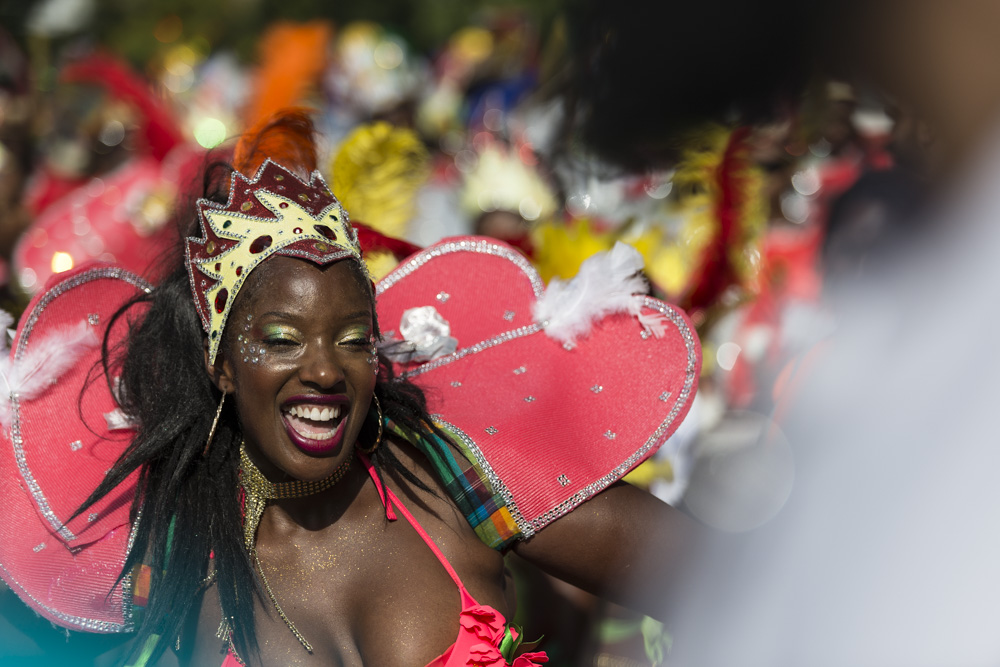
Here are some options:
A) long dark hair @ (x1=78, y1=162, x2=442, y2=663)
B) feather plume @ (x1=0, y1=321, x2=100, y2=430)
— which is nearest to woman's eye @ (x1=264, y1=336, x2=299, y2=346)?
long dark hair @ (x1=78, y1=162, x2=442, y2=663)

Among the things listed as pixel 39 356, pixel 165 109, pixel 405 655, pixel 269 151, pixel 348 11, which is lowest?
pixel 348 11

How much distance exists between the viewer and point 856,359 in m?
1.41

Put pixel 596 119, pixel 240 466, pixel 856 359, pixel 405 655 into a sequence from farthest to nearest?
pixel 596 119, pixel 240 466, pixel 405 655, pixel 856 359

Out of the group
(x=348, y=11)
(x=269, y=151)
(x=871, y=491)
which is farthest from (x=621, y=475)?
(x=348, y=11)

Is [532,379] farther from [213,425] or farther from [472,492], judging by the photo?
[213,425]

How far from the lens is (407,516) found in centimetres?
229

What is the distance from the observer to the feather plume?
242 cm

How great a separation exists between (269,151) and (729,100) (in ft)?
4.79

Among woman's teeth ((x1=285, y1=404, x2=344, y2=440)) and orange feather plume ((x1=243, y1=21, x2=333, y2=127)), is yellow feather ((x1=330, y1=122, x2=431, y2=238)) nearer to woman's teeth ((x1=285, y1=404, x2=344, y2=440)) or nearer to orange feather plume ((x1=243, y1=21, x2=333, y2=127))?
woman's teeth ((x1=285, y1=404, x2=344, y2=440))

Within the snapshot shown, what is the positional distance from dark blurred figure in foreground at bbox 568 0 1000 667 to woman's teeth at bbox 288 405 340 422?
2.89ft

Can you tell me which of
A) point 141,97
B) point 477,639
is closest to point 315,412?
point 477,639

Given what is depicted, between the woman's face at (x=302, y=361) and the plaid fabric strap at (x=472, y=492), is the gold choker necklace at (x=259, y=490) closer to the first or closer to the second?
the woman's face at (x=302, y=361)

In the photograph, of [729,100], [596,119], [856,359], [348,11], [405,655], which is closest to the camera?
[856,359]

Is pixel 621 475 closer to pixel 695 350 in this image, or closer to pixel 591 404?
pixel 591 404
